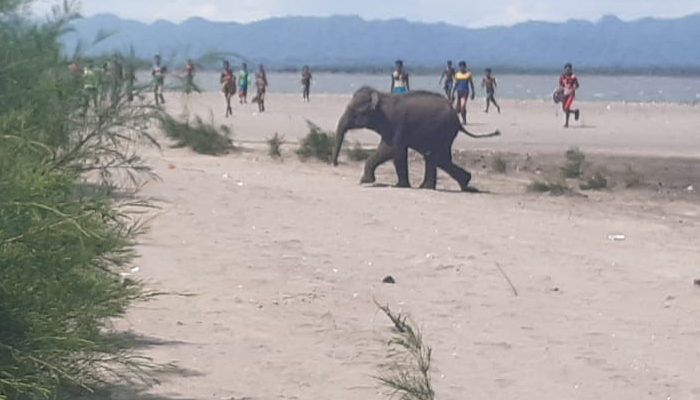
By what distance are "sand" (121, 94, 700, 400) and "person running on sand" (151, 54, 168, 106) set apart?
0.89 metres

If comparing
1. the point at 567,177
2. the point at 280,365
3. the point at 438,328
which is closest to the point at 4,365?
the point at 280,365

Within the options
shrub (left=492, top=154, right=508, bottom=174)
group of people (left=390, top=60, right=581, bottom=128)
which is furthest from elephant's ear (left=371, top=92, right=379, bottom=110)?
group of people (left=390, top=60, right=581, bottom=128)

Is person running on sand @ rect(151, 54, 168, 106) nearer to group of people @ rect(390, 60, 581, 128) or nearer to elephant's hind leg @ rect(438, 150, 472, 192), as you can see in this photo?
elephant's hind leg @ rect(438, 150, 472, 192)

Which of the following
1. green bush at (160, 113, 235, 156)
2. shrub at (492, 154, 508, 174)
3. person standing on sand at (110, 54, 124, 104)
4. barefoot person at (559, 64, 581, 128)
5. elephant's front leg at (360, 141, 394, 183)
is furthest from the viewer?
barefoot person at (559, 64, 581, 128)

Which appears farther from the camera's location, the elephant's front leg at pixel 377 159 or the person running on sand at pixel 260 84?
the person running on sand at pixel 260 84

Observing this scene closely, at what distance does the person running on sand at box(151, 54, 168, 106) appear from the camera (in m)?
7.70

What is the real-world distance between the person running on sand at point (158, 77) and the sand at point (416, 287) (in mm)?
889

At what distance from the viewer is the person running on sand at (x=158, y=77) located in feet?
25.3

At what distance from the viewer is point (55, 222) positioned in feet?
19.7

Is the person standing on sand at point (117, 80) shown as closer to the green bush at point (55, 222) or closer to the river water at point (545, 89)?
the green bush at point (55, 222)

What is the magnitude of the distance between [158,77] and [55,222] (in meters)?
1.88

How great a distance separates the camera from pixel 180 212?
14.8m

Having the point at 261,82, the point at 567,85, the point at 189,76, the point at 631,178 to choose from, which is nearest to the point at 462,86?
the point at 567,85

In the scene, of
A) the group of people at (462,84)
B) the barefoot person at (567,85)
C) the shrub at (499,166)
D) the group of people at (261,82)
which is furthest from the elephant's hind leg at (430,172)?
the barefoot person at (567,85)
